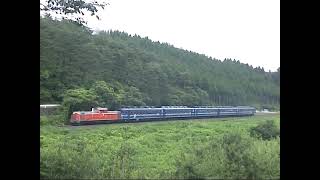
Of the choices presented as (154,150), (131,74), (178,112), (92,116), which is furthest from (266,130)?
(92,116)

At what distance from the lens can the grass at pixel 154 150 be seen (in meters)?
2.03

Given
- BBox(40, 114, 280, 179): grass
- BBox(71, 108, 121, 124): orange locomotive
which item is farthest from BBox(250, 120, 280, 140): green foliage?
BBox(71, 108, 121, 124): orange locomotive

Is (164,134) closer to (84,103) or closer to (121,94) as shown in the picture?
(121,94)

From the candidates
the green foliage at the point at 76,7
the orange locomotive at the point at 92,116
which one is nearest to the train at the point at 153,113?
the orange locomotive at the point at 92,116

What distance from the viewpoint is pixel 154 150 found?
6.84 ft

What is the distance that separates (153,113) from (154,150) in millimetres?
206

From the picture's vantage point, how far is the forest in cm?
211

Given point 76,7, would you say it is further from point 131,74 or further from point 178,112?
point 178,112

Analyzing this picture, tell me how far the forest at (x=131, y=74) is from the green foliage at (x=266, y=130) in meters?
0.10

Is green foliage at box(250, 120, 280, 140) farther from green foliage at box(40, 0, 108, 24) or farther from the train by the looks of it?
green foliage at box(40, 0, 108, 24)

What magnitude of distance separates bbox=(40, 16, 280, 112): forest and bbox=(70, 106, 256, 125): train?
3cm

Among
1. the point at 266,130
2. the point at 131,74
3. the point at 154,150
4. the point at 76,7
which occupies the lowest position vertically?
the point at 154,150

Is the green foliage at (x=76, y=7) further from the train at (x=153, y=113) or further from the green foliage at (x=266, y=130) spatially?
the green foliage at (x=266, y=130)
